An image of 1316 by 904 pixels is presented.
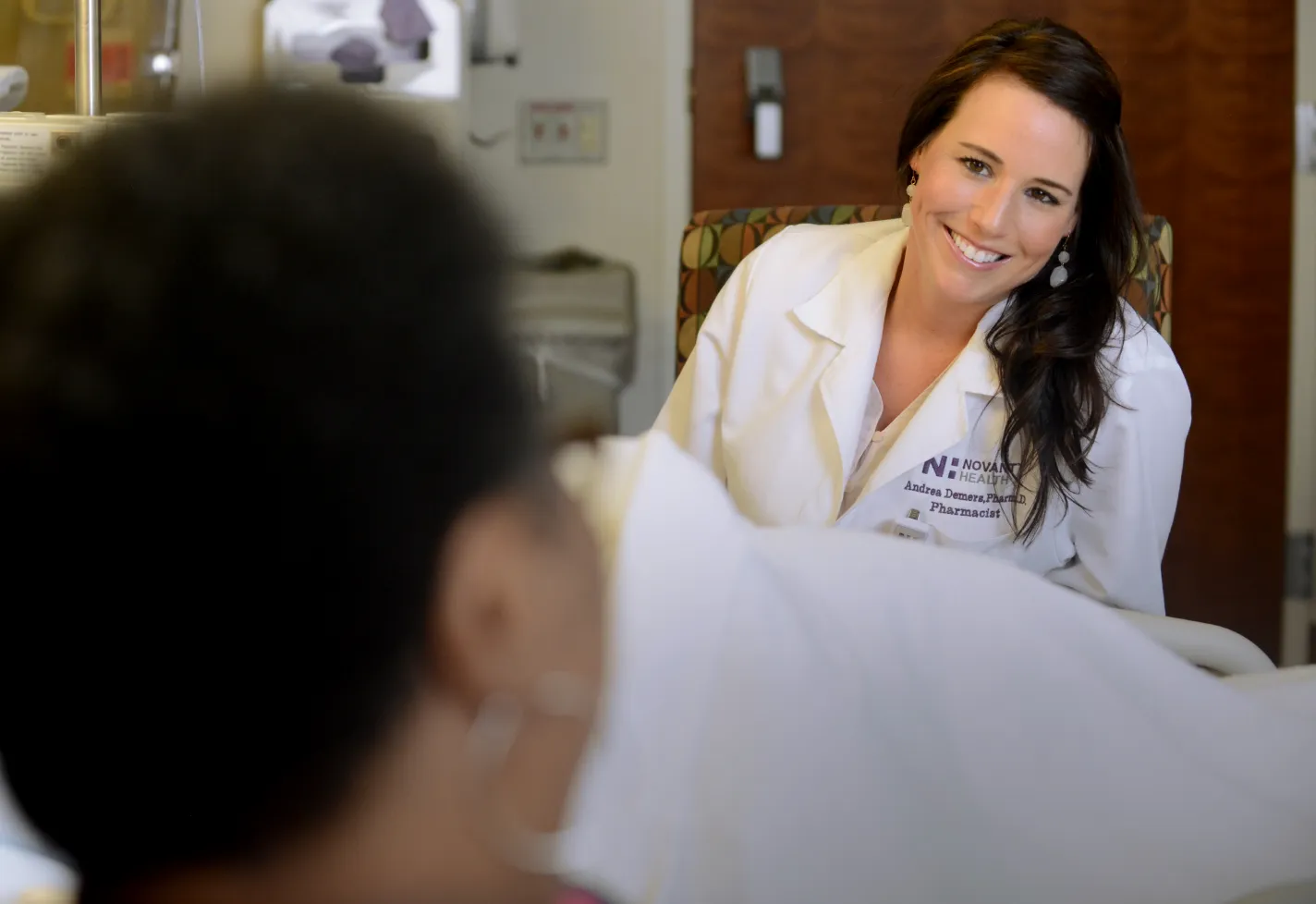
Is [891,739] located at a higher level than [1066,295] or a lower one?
lower

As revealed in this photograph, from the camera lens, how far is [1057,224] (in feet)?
4.54

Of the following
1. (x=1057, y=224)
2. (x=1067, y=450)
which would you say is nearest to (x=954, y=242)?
(x=1057, y=224)

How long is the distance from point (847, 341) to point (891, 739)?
0.92 meters

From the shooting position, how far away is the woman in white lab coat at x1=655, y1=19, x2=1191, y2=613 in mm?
1365

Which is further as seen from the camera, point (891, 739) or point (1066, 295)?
point (1066, 295)

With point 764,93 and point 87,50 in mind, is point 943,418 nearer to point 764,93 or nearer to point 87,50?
point 87,50

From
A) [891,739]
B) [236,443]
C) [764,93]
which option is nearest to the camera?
[236,443]

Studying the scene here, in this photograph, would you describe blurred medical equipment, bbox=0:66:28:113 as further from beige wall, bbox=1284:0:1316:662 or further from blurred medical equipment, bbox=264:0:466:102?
beige wall, bbox=1284:0:1316:662

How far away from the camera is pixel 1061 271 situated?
1437 mm

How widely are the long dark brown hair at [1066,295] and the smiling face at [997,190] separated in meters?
0.02

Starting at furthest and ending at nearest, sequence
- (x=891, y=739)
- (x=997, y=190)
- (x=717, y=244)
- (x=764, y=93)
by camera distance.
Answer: (x=764, y=93), (x=717, y=244), (x=997, y=190), (x=891, y=739)

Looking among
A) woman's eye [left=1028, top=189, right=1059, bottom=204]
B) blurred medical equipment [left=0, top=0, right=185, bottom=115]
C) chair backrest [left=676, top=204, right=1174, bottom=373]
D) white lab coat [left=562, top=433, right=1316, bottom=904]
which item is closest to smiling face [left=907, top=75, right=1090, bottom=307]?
woman's eye [left=1028, top=189, right=1059, bottom=204]

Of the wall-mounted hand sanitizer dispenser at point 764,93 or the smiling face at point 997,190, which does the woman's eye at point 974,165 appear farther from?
the wall-mounted hand sanitizer dispenser at point 764,93

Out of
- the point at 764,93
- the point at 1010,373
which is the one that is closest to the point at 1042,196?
the point at 1010,373
